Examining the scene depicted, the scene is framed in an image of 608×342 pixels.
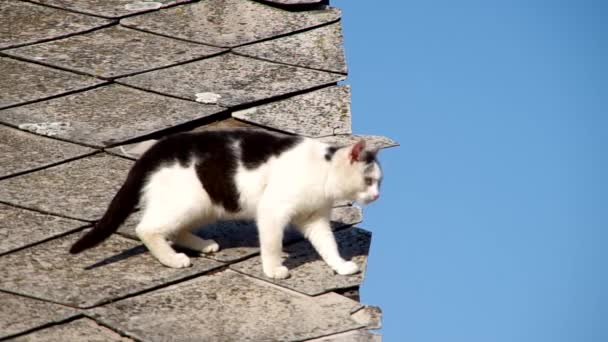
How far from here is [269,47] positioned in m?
4.46

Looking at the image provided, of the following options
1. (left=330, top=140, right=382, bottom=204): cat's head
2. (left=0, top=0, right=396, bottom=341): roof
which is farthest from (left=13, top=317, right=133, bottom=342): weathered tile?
(left=330, top=140, right=382, bottom=204): cat's head

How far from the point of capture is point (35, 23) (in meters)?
4.59

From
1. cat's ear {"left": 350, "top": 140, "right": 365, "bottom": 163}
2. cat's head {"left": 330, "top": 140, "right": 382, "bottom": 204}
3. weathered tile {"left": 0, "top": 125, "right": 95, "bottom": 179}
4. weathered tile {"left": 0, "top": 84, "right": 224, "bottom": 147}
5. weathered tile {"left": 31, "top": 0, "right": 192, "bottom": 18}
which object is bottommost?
weathered tile {"left": 0, "top": 125, "right": 95, "bottom": 179}

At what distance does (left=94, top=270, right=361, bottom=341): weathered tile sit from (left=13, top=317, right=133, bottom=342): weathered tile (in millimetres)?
31

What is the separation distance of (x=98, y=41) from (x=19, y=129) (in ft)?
2.43

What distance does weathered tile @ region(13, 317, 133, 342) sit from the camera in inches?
104

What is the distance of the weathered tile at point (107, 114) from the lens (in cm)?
387

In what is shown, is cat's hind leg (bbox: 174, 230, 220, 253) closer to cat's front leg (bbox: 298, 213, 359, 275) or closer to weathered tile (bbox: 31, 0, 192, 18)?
cat's front leg (bbox: 298, 213, 359, 275)

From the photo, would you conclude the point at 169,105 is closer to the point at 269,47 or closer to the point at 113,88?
the point at 113,88

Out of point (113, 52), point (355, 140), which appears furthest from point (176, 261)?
point (113, 52)

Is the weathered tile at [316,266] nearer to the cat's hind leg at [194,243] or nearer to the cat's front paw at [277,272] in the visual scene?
the cat's front paw at [277,272]

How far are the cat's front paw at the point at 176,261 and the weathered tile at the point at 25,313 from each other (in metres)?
0.43

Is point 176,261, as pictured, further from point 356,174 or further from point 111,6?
point 111,6

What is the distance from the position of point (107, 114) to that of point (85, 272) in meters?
1.06
